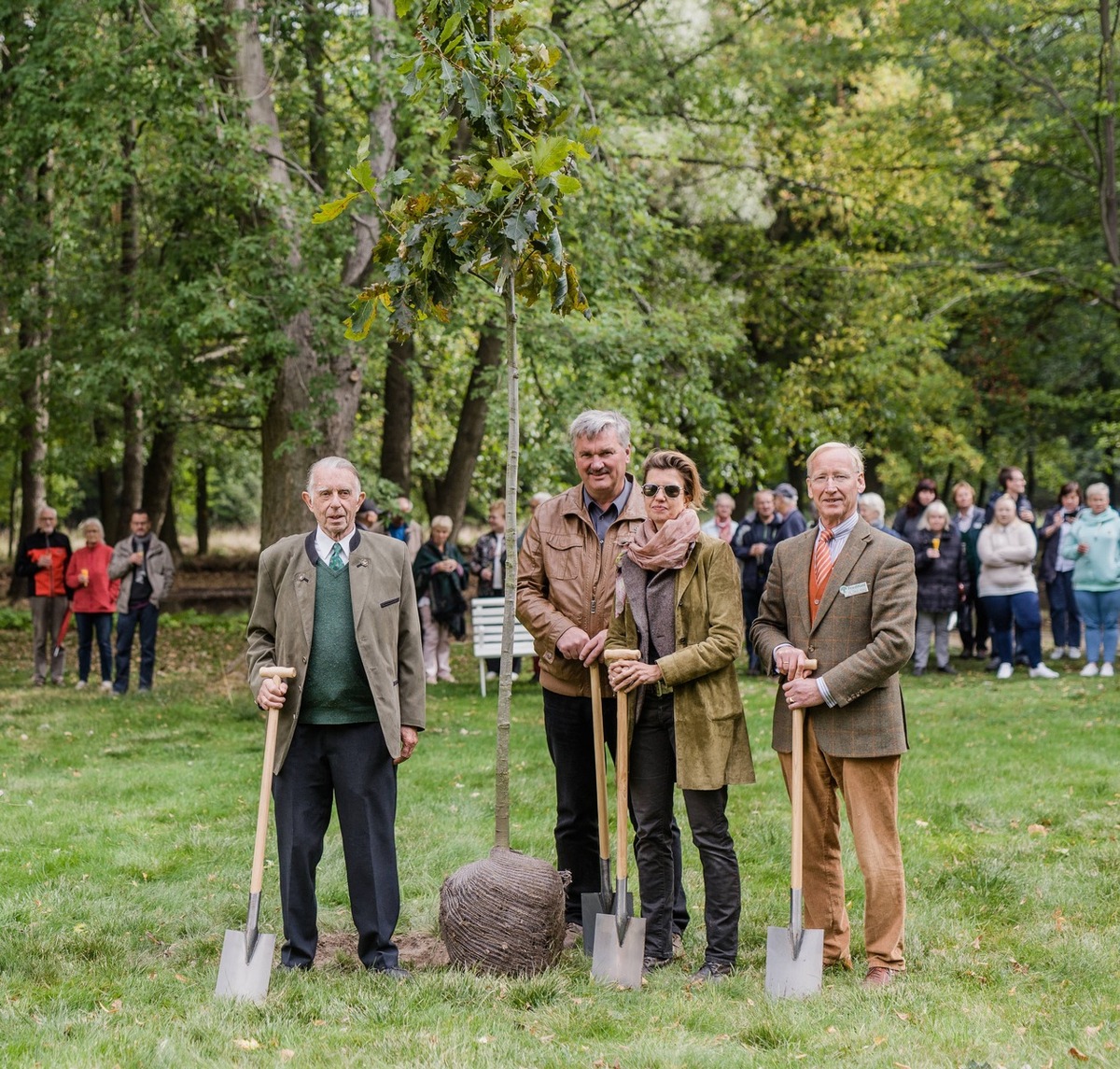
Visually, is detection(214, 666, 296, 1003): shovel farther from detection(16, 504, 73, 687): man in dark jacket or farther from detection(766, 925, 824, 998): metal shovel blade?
detection(16, 504, 73, 687): man in dark jacket

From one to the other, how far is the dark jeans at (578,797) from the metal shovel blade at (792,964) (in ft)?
2.55

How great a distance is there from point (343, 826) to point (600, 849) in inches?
44.6

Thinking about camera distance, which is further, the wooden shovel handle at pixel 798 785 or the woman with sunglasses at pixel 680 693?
the woman with sunglasses at pixel 680 693

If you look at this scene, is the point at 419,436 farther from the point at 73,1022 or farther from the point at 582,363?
the point at 73,1022

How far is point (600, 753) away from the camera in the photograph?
17.8 feet

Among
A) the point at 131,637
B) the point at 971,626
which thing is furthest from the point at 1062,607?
the point at 131,637

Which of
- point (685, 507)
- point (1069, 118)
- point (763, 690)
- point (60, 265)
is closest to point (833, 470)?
point (685, 507)

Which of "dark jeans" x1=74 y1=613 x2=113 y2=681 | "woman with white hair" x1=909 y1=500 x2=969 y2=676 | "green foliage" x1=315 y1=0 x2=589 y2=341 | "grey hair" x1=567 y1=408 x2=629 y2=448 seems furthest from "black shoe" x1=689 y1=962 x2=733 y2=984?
"dark jeans" x1=74 y1=613 x2=113 y2=681

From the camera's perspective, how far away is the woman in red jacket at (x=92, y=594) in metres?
14.3

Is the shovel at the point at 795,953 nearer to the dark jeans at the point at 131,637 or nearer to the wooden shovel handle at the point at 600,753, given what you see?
the wooden shovel handle at the point at 600,753

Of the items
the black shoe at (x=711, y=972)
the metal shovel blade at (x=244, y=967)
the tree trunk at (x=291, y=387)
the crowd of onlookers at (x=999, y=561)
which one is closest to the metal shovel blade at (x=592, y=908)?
the black shoe at (x=711, y=972)

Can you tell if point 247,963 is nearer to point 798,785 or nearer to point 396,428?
point 798,785

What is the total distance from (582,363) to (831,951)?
30.7 feet

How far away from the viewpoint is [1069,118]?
19.7 m
